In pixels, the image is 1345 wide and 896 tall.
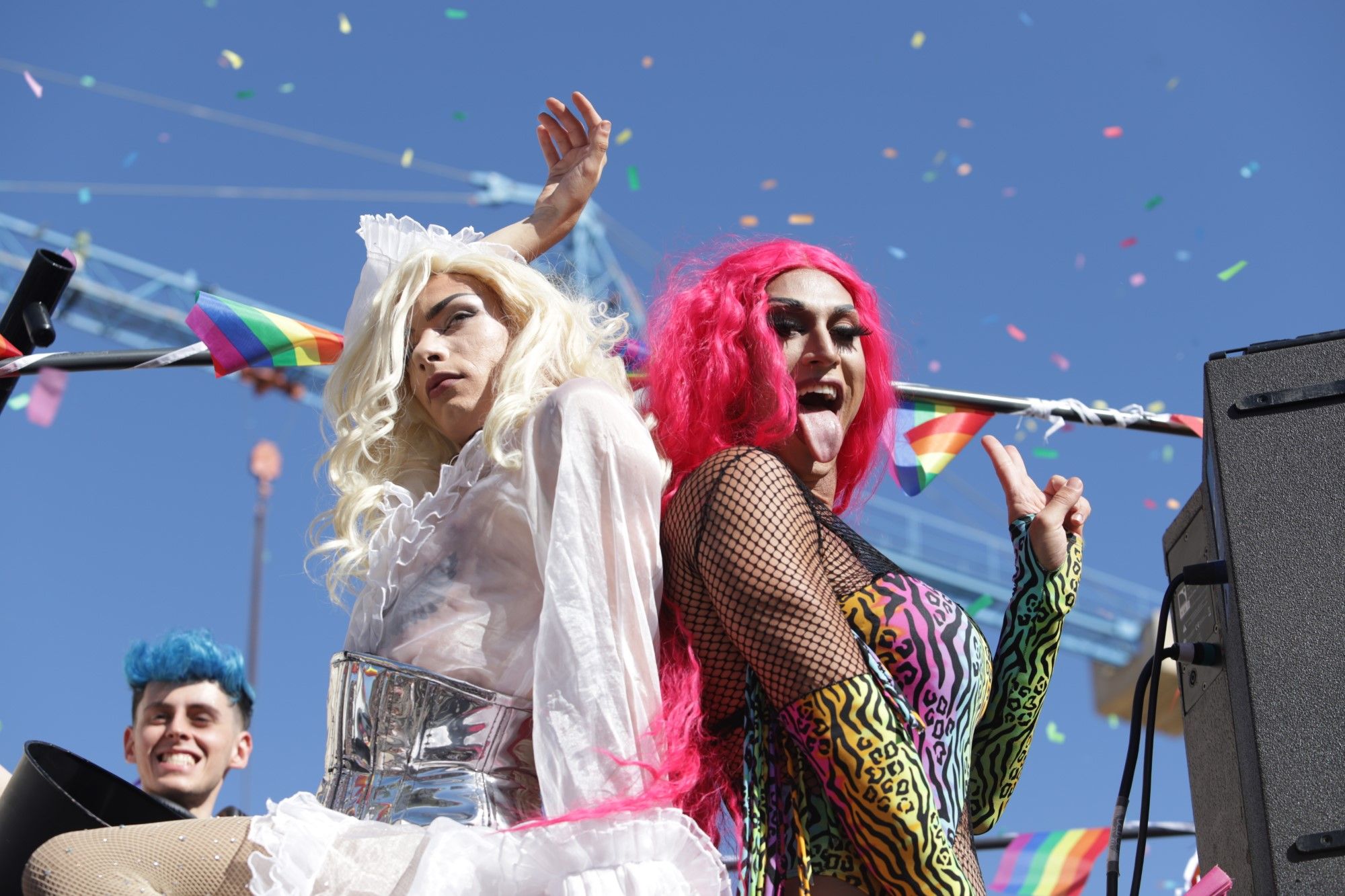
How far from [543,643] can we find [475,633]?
0.66ft

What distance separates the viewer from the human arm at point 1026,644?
2.62 metres

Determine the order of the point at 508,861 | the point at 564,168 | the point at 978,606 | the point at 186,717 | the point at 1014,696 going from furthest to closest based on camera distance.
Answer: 1. the point at 978,606
2. the point at 186,717
3. the point at 564,168
4. the point at 1014,696
5. the point at 508,861

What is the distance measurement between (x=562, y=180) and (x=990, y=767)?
1420mm

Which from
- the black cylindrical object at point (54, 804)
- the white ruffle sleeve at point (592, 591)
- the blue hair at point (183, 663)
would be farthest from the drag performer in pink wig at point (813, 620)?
the blue hair at point (183, 663)

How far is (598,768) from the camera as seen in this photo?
81.2 inches

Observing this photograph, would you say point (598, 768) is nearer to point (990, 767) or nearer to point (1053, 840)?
point (990, 767)

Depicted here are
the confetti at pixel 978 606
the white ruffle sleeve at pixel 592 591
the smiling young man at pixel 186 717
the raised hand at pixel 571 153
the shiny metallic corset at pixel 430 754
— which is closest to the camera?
the white ruffle sleeve at pixel 592 591

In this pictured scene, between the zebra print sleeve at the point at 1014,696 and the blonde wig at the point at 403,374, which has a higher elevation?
the blonde wig at the point at 403,374

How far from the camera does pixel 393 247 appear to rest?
2.88 meters

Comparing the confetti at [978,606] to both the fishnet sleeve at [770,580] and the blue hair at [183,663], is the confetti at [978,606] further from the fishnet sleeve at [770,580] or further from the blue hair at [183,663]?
the blue hair at [183,663]

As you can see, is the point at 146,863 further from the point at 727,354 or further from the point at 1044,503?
the point at 1044,503

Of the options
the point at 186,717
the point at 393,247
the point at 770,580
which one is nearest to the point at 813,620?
the point at 770,580

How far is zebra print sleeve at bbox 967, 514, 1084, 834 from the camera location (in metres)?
2.61

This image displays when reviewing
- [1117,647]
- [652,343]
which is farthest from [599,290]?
[652,343]
